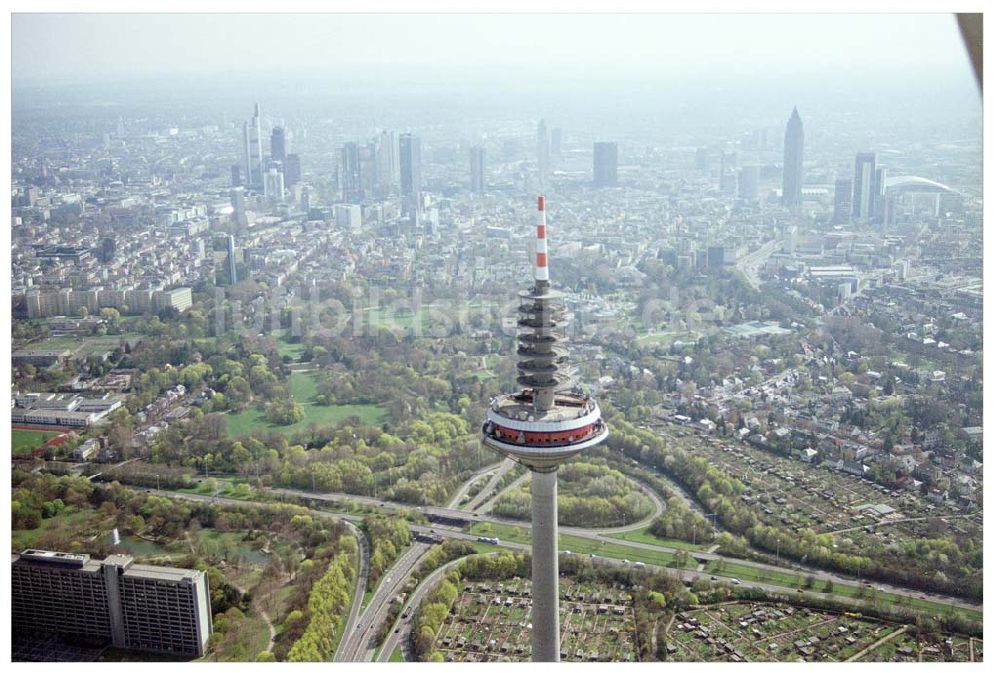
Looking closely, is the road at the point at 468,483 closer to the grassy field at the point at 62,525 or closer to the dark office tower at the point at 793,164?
the grassy field at the point at 62,525

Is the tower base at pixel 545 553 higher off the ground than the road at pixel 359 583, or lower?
higher

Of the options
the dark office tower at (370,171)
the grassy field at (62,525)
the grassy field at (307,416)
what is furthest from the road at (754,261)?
the grassy field at (62,525)

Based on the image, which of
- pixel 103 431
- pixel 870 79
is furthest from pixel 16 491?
pixel 870 79

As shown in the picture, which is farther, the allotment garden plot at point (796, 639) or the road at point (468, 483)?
the road at point (468, 483)

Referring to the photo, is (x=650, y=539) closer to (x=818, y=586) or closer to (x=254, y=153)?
(x=818, y=586)

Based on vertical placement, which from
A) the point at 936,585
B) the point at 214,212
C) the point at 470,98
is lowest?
the point at 936,585

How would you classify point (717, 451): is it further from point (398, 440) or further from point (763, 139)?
point (763, 139)

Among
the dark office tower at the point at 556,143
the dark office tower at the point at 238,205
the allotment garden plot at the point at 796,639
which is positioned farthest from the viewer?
the dark office tower at the point at 556,143
